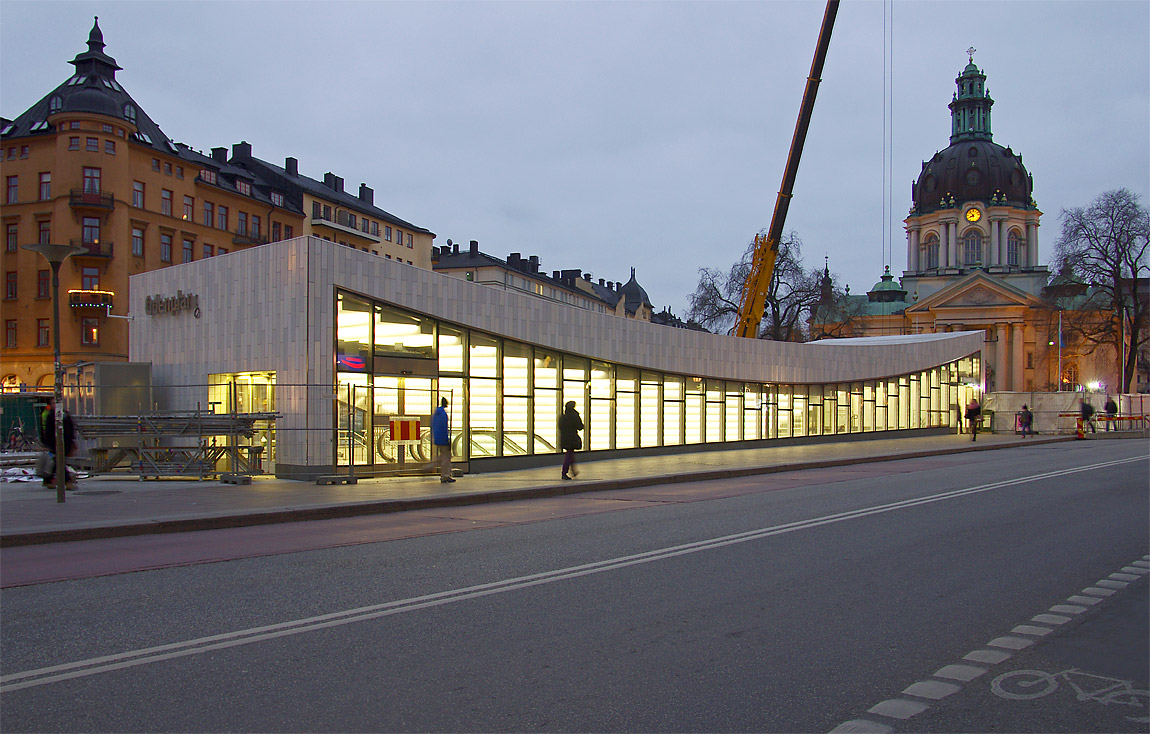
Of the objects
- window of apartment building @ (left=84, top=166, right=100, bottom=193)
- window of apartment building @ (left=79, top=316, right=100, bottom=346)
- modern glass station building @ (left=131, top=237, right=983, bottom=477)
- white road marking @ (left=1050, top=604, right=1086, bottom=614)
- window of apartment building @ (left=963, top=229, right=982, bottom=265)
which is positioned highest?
window of apartment building @ (left=963, top=229, right=982, bottom=265)

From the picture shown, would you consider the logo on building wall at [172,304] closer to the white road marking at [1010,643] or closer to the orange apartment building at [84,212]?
the white road marking at [1010,643]

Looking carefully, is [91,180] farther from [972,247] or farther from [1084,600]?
[972,247]

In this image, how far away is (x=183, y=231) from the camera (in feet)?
186

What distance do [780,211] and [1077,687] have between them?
28.7 meters

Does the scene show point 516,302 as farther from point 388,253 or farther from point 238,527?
point 388,253

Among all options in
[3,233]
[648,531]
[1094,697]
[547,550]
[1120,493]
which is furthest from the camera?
[3,233]

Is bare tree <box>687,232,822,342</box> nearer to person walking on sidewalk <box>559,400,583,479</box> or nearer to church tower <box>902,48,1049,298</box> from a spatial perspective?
person walking on sidewalk <box>559,400,583,479</box>

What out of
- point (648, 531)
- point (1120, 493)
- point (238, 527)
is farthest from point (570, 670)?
point (1120, 493)

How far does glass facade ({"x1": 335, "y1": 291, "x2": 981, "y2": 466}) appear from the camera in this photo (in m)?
19.6

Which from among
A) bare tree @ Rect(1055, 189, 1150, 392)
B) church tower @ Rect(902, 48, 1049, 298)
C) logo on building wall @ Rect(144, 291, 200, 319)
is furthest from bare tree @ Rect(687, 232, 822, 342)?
church tower @ Rect(902, 48, 1049, 298)

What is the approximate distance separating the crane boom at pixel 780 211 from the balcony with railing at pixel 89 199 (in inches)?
1461

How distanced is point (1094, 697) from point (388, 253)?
78.1m

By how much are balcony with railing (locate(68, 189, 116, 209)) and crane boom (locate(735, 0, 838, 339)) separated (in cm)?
3710

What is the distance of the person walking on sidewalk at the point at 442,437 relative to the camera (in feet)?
59.6
